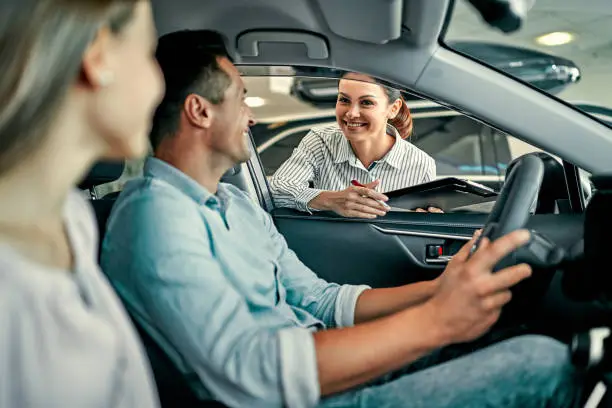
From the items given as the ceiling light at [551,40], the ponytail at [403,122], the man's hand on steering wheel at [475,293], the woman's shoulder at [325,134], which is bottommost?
the man's hand on steering wheel at [475,293]

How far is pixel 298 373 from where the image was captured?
0.94 meters

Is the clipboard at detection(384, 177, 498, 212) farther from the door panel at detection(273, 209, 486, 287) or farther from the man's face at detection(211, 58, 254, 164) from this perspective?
the man's face at detection(211, 58, 254, 164)

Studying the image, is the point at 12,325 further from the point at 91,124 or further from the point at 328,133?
the point at 328,133

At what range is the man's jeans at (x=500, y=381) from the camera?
3.54ft

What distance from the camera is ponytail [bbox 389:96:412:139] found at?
6.79ft

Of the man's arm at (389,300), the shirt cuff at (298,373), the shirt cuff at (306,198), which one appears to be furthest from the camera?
the shirt cuff at (306,198)

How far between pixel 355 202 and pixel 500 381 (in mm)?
917

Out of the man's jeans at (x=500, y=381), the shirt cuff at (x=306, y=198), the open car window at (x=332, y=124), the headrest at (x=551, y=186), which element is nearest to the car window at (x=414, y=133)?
the open car window at (x=332, y=124)

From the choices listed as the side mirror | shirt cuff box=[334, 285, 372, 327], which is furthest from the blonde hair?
shirt cuff box=[334, 285, 372, 327]

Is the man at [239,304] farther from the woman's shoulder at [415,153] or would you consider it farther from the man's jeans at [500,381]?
the woman's shoulder at [415,153]

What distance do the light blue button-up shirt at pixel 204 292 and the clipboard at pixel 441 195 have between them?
856 millimetres

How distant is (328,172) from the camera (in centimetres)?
224

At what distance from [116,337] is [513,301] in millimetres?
712

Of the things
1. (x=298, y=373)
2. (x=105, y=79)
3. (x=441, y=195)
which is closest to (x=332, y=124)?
(x=441, y=195)
